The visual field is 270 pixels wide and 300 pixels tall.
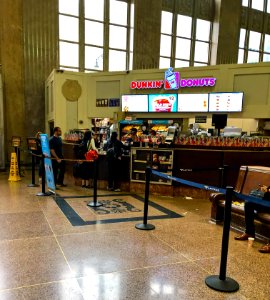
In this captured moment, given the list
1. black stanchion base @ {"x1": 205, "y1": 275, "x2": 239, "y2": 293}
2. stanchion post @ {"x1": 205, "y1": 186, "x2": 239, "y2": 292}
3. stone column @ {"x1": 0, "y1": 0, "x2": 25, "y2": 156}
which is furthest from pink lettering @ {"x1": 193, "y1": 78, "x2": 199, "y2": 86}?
black stanchion base @ {"x1": 205, "y1": 275, "x2": 239, "y2": 293}

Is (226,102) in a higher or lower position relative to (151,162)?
higher

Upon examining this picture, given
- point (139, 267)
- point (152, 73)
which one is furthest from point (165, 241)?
point (152, 73)

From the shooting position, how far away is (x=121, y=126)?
385 inches

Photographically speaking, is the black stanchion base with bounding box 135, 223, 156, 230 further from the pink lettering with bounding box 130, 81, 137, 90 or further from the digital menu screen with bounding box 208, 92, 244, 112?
the pink lettering with bounding box 130, 81, 137, 90

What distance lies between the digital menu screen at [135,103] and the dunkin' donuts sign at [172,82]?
0.40 metres

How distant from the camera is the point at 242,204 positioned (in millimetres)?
4293

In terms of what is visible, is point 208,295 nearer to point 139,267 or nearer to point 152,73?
point 139,267

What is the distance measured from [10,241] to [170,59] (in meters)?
11.7

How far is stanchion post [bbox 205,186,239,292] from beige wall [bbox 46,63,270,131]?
695 cm

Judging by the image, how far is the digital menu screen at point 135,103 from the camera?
32.0 feet

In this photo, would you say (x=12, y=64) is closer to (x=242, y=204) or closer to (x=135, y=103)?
(x=135, y=103)

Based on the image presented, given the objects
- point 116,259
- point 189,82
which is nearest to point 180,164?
point 116,259

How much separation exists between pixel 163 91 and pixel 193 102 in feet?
3.90

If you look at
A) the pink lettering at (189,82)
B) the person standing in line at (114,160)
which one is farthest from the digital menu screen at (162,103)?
the person standing in line at (114,160)
